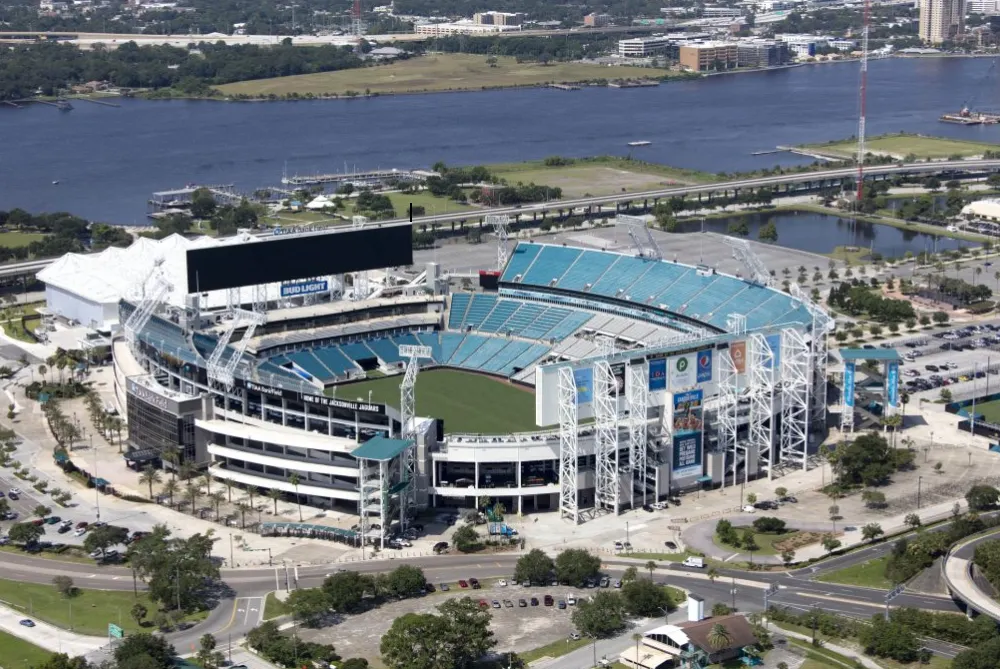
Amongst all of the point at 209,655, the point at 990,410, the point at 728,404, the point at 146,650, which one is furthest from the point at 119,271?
the point at 990,410

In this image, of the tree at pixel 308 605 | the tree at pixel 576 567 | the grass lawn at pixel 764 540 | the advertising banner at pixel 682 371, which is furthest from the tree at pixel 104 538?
the advertising banner at pixel 682 371

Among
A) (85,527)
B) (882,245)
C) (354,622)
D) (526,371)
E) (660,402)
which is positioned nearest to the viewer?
(354,622)

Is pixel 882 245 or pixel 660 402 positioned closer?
pixel 660 402

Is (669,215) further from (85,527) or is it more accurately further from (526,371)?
(85,527)

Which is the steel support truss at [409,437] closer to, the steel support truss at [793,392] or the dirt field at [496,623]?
the dirt field at [496,623]

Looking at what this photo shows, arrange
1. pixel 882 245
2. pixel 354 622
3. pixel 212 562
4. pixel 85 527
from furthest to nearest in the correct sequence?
1. pixel 882 245
2. pixel 85 527
3. pixel 212 562
4. pixel 354 622

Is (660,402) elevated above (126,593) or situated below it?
above

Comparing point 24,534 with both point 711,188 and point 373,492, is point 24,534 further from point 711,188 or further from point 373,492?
point 711,188

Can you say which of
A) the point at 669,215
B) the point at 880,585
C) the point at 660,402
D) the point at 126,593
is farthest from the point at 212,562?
the point at 669,215
